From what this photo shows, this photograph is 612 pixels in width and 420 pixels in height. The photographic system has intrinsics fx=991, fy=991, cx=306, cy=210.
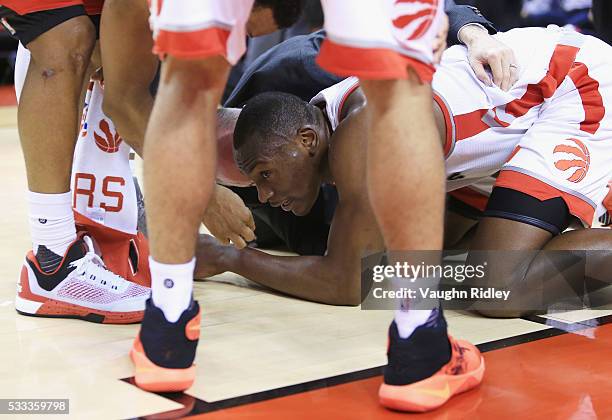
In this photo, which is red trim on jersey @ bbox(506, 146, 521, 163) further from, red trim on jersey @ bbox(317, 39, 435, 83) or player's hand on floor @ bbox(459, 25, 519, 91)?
red trim on jersey @ bbox(317, 39, 435, 83)

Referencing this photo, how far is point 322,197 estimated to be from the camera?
2990 millimetres

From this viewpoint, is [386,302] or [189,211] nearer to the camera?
[189,211]

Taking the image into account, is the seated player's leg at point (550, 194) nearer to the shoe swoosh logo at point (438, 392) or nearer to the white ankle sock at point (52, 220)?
the shoe swoosh logo at point (438, 392)

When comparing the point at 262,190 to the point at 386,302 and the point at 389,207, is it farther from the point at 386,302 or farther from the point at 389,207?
the point at 389,207

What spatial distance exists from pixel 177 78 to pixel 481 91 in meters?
1.05

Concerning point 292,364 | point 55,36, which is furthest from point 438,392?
point 55,36

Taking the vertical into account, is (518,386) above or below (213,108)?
below

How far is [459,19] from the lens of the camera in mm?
2678

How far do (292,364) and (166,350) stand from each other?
1.06 ft

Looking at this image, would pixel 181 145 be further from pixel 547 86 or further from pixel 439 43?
pixel 547 86

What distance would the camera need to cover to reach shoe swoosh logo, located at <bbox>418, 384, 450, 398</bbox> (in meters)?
1.69

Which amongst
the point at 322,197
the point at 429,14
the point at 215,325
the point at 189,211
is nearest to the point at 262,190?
the point at 215,325

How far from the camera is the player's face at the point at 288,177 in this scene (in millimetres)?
2391

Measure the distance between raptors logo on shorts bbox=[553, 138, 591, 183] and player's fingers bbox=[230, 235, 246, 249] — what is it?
79cm
